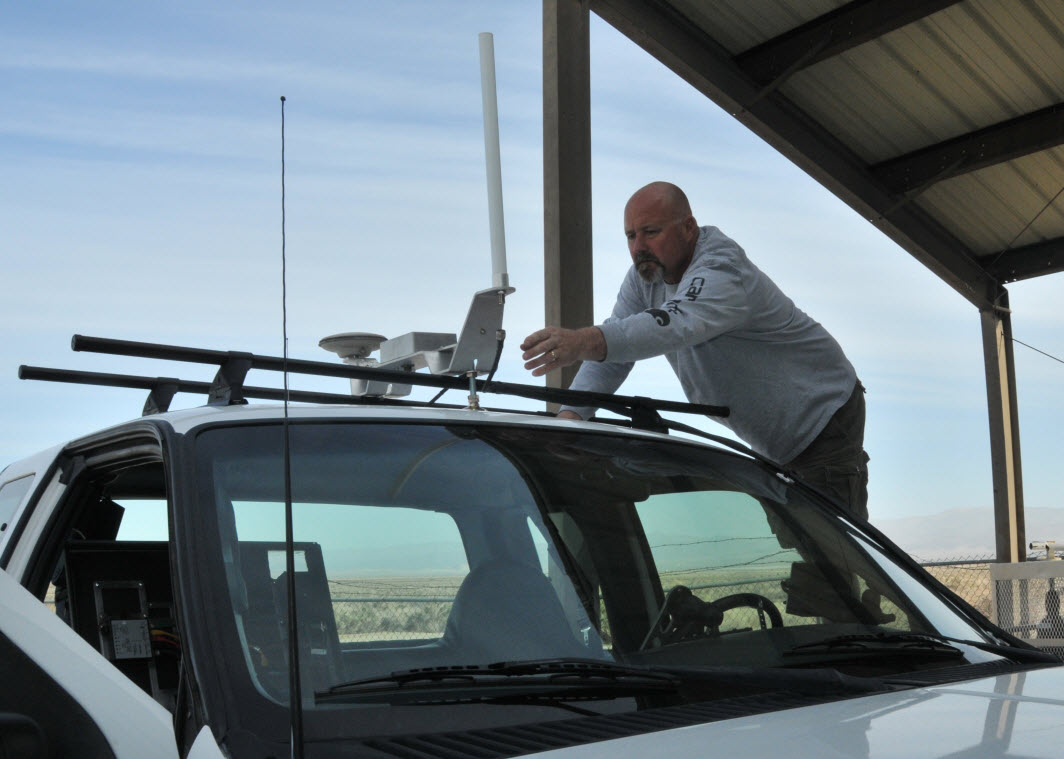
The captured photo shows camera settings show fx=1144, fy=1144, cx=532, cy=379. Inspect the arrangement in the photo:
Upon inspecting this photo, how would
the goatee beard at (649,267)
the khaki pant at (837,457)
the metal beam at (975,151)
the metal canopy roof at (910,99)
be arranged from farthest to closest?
the metal beam at (975,151), the metal canopy roof at (910,99), the goatee beard at (649,267), the khaki pant at (837,457)

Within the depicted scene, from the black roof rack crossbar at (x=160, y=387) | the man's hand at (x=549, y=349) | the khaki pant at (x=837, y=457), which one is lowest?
the khaki pant at (x=837, y=457)

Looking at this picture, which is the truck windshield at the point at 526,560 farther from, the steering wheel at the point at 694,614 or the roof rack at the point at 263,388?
the roof rack at the point at 263,388

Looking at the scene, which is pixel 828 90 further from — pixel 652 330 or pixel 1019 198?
pixel 652 330

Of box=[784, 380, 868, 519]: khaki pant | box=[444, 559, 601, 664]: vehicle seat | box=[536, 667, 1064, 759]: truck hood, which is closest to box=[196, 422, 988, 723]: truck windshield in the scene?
box=[444, 559, 601, 664]: vehicle seat

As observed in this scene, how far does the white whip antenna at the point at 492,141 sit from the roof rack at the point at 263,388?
32 cm

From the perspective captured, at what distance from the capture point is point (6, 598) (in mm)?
1393

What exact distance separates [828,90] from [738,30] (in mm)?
1060

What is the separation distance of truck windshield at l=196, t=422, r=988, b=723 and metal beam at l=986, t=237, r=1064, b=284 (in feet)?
27.5

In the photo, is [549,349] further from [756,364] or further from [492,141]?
[756,364]

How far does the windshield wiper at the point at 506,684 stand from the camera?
1312 millimetres

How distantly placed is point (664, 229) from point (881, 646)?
1948mm

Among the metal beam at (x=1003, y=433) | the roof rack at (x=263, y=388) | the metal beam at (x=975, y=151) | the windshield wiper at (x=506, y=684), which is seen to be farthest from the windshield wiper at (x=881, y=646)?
the metal beam at (x=1003, y=433)

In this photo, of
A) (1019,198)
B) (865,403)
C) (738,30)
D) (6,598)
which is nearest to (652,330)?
(865,403)

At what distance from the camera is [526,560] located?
5.75ft
